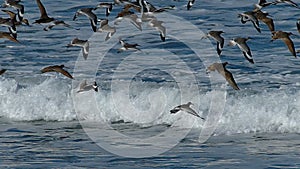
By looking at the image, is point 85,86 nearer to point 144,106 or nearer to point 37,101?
point 37,101

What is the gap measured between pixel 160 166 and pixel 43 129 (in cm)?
362

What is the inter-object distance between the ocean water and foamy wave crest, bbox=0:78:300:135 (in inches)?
0.8

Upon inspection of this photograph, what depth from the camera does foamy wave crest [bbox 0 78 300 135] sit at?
14.2 meters

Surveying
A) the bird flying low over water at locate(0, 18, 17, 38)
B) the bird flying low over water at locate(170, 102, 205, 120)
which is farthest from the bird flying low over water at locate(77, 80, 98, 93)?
the bird flying low over water at locate(170, 102, 205, 120)

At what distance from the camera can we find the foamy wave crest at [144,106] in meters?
14.2

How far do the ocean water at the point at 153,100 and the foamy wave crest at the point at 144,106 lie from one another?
0.8 inches

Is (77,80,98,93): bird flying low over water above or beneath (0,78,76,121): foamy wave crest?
above

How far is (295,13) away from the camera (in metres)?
A: 22.3

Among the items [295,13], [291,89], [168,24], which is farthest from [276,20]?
[291,89]

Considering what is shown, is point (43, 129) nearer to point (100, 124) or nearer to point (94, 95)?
point (100, 124)

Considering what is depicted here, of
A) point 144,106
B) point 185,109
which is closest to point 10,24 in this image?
point 144,106

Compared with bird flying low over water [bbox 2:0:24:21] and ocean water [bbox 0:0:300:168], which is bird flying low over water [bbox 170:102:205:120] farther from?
bird flying low over water [bbox 2:0:24:21]

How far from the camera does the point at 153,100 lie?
16031 mm

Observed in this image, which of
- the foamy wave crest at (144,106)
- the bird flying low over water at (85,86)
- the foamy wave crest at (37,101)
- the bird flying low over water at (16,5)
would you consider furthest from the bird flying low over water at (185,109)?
the bird flying low over water at (16,5)
